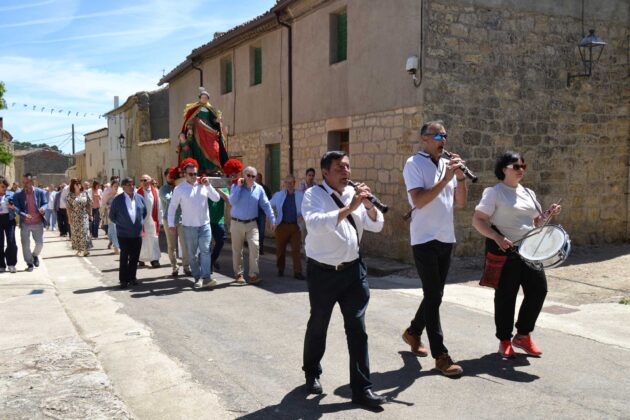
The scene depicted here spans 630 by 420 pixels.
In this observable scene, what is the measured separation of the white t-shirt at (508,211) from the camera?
4.98 metres

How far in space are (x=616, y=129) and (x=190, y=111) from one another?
8.83 m

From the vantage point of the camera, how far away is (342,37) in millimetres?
13484

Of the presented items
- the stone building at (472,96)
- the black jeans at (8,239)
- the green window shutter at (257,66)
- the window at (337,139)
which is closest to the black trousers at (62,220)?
the green window shutter at (257,66)

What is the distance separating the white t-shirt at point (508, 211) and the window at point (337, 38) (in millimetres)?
9002

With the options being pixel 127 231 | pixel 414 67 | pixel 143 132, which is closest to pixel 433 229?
pixel 127 231

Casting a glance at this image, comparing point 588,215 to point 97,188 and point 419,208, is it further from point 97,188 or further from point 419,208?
Answer: point 97,188

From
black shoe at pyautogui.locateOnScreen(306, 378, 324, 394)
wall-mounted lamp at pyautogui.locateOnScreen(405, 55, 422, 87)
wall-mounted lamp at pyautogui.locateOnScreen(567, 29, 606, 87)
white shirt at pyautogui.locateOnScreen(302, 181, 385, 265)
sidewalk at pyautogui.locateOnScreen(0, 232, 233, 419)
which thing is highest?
wall-mounted lamp at pyautogui.locateOnScreen(567, 29, 606, 87)

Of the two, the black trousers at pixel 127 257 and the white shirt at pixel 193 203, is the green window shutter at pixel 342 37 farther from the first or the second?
the black trousers at pixel 127 257

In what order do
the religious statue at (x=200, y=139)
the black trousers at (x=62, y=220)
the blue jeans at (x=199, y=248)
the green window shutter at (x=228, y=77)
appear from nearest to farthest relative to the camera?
the blue jeans at (x=199, y=248) → the religious statue at (x=200, y=139) → the green window shutter at (x=228, y=77) → the black trousers at (x=62, y=220)

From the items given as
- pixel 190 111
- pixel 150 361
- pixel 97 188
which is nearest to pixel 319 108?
pixel 190 111

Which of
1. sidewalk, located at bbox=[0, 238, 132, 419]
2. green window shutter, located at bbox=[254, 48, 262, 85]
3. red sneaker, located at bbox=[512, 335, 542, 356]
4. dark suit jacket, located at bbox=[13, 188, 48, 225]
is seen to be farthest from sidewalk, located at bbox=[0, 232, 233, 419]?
green window shutter, located at bbox=[254, 48, 262, 85]

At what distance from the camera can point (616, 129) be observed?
1280 centimetres

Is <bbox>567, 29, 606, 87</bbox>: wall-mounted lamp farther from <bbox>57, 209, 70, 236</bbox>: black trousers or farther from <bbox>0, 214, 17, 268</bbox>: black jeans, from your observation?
<bbox>57, 209, 70, 236</bbox>: black trousers

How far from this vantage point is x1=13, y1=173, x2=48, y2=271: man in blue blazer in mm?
10828
